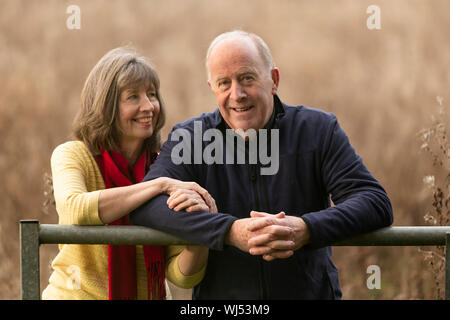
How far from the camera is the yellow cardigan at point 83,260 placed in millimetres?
2184

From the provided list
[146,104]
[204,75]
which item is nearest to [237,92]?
[146,104]

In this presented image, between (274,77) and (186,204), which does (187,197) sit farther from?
(274,77)

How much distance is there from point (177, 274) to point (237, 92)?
67cm

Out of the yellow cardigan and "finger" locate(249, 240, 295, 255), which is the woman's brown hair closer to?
the yellow cardigan

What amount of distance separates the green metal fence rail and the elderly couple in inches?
5.7

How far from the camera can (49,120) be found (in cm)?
413

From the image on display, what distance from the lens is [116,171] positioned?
89.5 inches

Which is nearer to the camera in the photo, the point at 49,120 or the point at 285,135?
the point at 285,135

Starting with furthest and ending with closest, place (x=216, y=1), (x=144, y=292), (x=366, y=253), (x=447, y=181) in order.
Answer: (x=216, y=1) < (x=366, y=253) < (x=447, y=181) < (x=144, y=292)

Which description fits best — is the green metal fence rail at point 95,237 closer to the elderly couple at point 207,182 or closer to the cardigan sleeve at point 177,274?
the elderly couple at point 207,182
